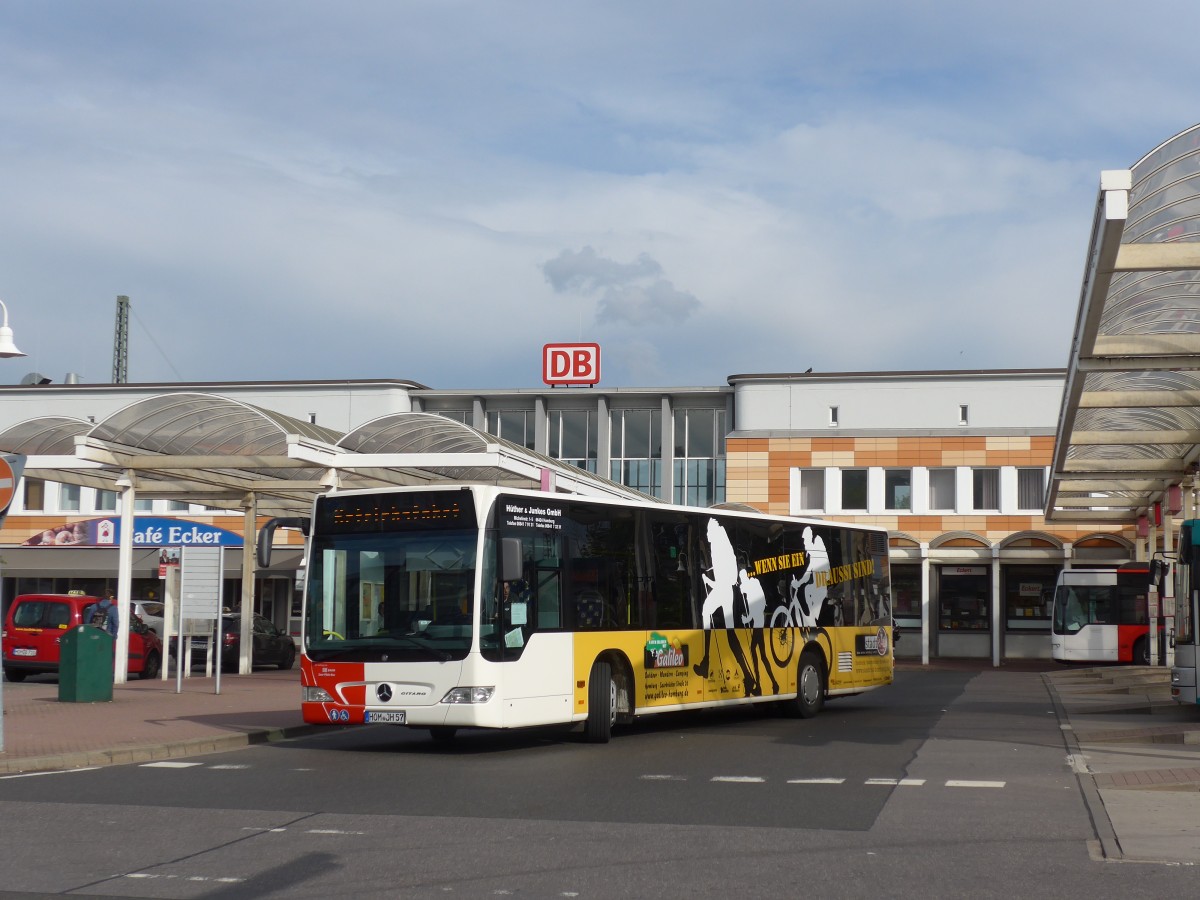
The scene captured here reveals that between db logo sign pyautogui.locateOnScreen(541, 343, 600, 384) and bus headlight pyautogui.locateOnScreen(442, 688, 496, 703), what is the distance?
41.6 metres

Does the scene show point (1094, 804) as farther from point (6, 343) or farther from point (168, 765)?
point (6, 343)

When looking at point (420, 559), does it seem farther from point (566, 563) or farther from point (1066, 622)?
point (1066, 622)

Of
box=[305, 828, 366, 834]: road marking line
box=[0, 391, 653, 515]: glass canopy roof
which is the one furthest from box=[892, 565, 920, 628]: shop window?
box=[305, 828, 366, 834]: road marking line

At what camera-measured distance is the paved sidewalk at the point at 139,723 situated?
47.0ft

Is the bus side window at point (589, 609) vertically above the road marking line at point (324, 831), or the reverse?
the bus side window at point (589, 609)

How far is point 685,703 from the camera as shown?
58.5ft

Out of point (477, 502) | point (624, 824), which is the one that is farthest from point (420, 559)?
point (624, 824)

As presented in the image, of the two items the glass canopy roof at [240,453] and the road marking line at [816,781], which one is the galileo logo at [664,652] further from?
the glass canopy roof at [240,453]

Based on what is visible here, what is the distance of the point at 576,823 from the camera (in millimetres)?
10156

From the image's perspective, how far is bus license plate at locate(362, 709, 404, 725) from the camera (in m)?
14.8

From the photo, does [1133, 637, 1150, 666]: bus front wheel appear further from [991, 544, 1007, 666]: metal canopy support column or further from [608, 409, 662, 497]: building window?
[608, 409, 662, 497]: building window

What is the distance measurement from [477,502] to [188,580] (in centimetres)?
952

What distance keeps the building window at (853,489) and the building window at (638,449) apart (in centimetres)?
878

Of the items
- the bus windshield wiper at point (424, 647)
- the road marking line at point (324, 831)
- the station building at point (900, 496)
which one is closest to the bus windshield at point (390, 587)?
the bus windshield wiper at point (424, 647)
